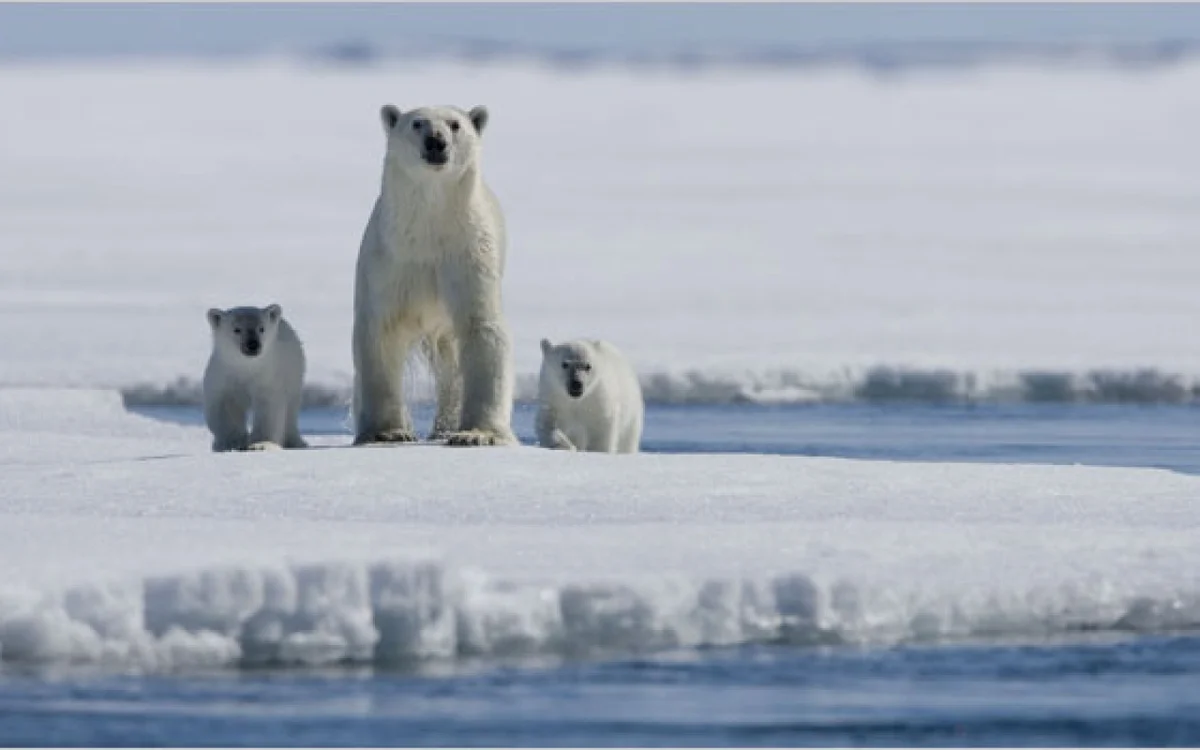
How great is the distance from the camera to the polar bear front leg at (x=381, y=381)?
710 cm

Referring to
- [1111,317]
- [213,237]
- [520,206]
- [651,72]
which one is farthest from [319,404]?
[651,72]

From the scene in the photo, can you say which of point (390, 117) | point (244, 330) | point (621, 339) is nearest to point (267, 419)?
point (244, 330)

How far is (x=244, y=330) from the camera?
273 inches

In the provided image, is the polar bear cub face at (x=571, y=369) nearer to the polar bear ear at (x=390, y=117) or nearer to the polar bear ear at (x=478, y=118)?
the polar bear ear at (x=478, y=118)

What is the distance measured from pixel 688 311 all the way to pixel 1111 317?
231cm

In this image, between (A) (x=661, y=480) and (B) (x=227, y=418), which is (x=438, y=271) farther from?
(A) (x=661, y=480)

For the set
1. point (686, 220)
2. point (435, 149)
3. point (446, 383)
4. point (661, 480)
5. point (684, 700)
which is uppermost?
point (686, 220)

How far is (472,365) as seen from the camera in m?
6.99

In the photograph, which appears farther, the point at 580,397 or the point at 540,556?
the point at 580,397

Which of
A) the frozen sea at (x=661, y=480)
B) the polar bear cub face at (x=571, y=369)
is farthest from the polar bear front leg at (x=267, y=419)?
the polar bear cub face at (x=571, y=369)

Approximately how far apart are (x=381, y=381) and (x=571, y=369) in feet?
2.85

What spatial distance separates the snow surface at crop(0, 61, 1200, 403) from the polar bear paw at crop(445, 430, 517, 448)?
11.9 ft

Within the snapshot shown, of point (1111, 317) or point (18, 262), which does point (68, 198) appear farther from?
point (1111, 317)

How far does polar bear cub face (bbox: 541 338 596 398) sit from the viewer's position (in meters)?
7.81
